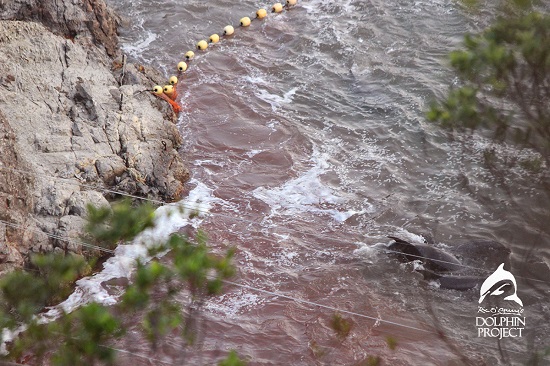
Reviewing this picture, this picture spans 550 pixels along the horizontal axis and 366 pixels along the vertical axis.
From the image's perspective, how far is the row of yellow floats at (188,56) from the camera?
13.4 m

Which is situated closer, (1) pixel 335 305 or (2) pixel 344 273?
(1) pixel 335 305


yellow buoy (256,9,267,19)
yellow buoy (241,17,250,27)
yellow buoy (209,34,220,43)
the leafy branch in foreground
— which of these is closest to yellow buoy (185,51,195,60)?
yellow buoy (209,34,220,43)

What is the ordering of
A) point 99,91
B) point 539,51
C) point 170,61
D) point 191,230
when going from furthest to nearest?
point 170,61 → point 99,91 → point 191,230 → point 539,51

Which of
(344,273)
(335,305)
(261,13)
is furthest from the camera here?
(261,13)

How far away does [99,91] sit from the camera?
462 inches

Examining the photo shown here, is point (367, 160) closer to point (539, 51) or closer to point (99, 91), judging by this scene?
point (99, 91)

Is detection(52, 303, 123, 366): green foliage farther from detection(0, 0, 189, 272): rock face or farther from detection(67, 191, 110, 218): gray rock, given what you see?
detection(67, 191, 110, 218): gray rock

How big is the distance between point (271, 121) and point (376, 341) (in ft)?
21.2

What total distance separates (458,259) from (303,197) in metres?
2.97

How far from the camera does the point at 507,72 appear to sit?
4.62m

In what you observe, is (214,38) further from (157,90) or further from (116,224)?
(116,224)

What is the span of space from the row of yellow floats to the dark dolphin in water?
599 centimetres

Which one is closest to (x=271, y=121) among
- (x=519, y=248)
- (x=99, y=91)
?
(x=99, y=91)

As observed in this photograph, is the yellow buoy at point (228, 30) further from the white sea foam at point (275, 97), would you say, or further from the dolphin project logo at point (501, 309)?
the dolphin project logo at point (501, 309)
